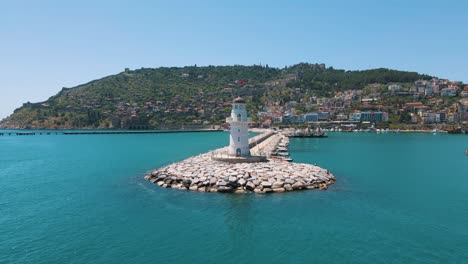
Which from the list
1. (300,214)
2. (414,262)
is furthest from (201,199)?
(414,262)

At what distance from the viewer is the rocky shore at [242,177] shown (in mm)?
30047

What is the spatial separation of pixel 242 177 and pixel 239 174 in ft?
2.79

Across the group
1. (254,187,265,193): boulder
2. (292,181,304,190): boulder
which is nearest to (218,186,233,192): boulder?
(254,187,265,193): boulder

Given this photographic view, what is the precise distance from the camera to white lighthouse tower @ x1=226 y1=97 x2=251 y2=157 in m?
37.4

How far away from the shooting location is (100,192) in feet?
103

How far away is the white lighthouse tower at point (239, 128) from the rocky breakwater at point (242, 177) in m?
2.36

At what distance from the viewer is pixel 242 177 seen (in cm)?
3112

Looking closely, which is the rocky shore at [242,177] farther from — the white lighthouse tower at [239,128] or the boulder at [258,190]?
the white lighthouse tower at [239,128]

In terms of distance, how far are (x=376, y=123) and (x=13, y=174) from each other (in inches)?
5783

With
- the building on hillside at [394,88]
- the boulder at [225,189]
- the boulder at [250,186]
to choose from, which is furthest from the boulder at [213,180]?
the building on hillside at [394,88]

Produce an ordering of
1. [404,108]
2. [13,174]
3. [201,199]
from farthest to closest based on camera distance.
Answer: [404,108] < [13,174] < [201,199]

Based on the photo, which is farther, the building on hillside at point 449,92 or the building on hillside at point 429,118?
the building on hillside at point 449,92

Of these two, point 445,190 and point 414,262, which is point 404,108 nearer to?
point 445,190

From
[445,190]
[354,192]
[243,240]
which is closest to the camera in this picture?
[243,240]
